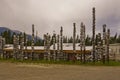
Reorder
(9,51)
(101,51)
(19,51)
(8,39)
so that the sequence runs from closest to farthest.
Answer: (101,51) → (19,51) → (9,51) → (8,39)

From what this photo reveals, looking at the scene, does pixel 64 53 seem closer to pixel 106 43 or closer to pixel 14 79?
pixel 106 43

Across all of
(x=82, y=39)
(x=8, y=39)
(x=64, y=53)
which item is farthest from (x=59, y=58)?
(x=8, y=39)

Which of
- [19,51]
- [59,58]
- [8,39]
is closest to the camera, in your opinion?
[59,58]

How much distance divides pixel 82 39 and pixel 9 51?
4964cm

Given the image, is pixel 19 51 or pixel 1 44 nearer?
pixel 19 51

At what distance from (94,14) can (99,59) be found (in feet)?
45.7

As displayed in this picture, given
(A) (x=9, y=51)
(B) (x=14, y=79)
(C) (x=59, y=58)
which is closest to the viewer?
(B) (x=14, y=79)

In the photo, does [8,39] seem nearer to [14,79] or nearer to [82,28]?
[82,28]

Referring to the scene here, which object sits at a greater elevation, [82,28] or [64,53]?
[82,28]

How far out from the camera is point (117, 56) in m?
101

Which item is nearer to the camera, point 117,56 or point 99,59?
point 99,59

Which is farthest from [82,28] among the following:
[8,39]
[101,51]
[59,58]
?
[8,39]

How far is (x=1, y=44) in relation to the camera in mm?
105625

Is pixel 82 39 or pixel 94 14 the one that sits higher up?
pixel 94 14
